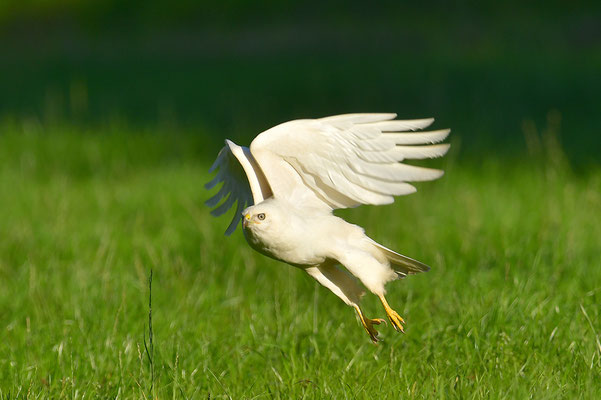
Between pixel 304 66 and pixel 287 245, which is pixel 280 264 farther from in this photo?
pixel 304 66

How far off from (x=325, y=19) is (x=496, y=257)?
10.8 meters

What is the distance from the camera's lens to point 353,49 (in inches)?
553

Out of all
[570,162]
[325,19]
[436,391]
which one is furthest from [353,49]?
[436,391]

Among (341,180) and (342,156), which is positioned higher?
(342,156)

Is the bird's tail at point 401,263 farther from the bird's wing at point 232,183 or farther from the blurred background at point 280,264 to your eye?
the bird's wing at point 232,183

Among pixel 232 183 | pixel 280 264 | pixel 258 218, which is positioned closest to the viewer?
pixel 258 218

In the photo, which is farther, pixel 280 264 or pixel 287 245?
pixel 280 264

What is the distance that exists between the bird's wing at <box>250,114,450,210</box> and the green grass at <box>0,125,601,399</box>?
723 millimetres

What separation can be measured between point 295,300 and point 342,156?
1.06 m

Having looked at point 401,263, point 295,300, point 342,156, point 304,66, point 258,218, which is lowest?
point 295,300

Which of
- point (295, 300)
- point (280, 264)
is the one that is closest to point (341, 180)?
point (295, 300)

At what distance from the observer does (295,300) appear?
4.45 m

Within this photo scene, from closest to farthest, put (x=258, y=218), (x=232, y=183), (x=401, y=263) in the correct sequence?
1. (x=258, y=218)
2. (x=401, y=263)
3. (x=232, y=183)

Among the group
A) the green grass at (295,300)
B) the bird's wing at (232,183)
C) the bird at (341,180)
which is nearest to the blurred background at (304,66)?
the green grass at (295,300)
